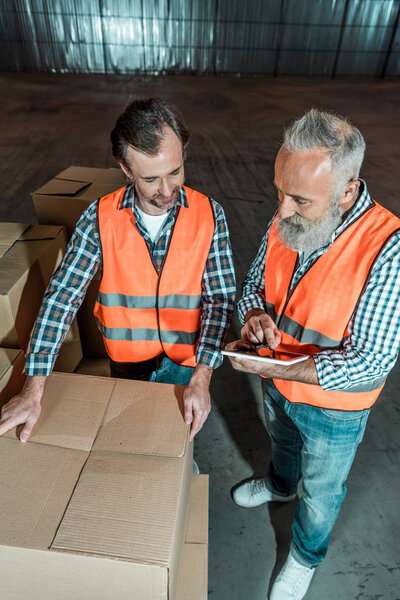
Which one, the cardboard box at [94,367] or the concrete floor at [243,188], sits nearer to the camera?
the concrete floor at [243,188]

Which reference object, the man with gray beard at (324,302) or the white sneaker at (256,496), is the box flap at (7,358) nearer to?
the man with gray beard at (324,302)

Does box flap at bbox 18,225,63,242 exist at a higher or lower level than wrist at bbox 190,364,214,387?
higher

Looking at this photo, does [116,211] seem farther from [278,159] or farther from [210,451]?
[210,451]

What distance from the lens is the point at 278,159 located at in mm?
1368

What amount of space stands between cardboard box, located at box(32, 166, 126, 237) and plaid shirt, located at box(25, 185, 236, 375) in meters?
0.57

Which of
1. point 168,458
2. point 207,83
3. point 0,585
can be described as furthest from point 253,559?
point 207,83

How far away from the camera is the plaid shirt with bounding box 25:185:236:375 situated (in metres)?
1.51

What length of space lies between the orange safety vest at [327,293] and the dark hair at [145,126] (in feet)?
1.78

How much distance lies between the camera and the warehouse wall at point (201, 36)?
1112 cm

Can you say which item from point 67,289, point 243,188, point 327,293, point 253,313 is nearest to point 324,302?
point 327,293

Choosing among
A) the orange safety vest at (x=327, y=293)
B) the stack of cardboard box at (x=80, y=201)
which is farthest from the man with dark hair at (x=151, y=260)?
the stack of cardboard box at (x=80, y=201)

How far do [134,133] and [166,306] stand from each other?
0.67 metres

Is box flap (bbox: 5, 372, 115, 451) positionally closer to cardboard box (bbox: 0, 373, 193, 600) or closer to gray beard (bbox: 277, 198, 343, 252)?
cardboard box (bbox: 0, 373, 193, 600)

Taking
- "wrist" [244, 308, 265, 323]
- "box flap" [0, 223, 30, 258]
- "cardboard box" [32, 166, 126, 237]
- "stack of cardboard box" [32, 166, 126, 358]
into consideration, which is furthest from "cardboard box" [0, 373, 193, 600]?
"cardboard box" [32, 166, 126, 237]
